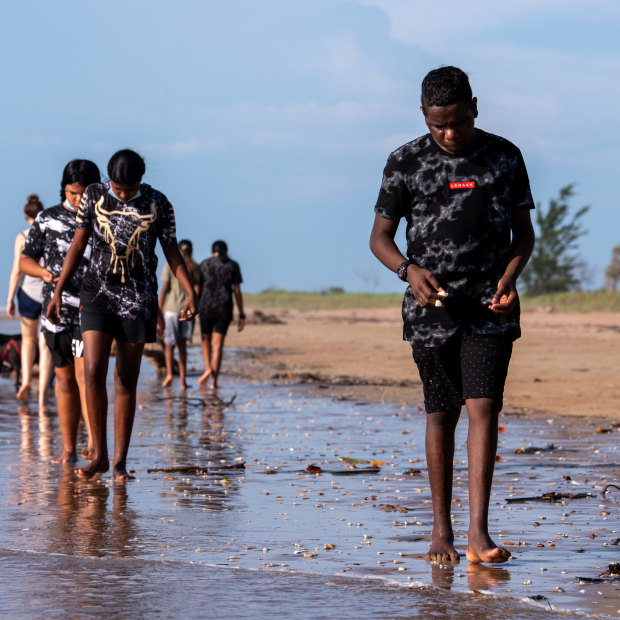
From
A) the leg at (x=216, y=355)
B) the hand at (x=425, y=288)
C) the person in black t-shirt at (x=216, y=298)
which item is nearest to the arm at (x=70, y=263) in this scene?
the hand at (x=425, y=288)

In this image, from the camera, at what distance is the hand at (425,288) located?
4.89 metres

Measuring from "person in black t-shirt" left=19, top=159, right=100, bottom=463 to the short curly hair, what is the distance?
397 centimetres

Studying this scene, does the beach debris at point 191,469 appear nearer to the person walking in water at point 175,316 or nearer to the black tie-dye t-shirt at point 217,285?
the person walking in water at point 175,316

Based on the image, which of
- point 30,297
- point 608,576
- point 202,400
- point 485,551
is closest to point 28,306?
point 30,297

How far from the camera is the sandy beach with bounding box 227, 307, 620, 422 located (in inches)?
557

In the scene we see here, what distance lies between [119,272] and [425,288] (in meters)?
2.98

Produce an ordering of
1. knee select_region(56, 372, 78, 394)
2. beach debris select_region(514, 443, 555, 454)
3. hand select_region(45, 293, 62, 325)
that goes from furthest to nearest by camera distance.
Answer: beach debris select_region(514, 443, 555, 454), knee select_region(56, 372, 78, 394), hand select_region(45, 293, 62, 325)

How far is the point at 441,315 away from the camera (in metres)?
5.04

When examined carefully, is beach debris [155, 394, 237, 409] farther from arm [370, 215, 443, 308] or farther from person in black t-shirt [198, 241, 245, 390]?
arm [370, 215, 443, 308]

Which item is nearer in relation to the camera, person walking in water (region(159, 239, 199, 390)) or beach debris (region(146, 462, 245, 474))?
beach debris (region(146, 462, 245, 474))

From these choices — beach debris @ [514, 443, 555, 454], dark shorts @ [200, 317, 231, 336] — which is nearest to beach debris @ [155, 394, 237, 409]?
dark shorts @ [200, 317, 231, 336]

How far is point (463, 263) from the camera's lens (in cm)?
500

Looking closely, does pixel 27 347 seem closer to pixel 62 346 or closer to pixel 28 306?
pixel 28 306

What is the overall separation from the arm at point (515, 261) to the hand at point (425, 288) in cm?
25
